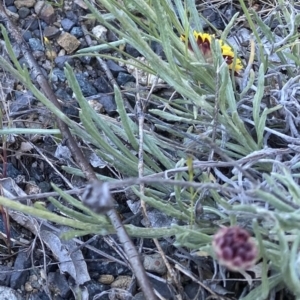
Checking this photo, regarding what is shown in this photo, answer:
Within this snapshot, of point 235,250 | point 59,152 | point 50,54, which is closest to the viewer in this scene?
point 235,250

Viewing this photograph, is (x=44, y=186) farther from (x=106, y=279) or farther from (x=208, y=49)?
(x=208, y=49)

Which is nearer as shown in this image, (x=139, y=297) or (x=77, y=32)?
(x=139, y=297)

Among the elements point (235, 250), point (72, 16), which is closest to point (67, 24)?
point (72, 16)

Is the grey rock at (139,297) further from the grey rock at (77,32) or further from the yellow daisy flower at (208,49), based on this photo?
the grey rock at (77,32)

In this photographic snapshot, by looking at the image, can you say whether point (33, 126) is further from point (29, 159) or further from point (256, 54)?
point (256, 54)

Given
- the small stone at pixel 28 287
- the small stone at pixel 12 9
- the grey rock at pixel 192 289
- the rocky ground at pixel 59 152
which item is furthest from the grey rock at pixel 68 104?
the grey rock at pixel 192 289

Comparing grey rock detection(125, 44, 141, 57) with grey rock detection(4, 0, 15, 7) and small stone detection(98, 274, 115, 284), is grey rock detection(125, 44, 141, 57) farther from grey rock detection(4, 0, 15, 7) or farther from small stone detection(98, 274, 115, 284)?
small stone detection(98, 274, 115, 284)

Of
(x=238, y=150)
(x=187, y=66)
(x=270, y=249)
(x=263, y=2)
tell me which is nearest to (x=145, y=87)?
(x=187, y=66)
